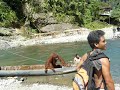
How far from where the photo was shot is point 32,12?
4662 cm

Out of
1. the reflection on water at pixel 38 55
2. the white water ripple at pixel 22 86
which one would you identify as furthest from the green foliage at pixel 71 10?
the white water ripple at pixel 22 86

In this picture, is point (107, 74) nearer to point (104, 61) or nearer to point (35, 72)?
point (104, 61)

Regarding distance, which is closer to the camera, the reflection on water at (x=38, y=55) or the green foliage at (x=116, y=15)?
the reflection on water at (x=38, y=55)

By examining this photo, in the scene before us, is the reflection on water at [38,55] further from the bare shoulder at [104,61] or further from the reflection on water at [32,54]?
the bare shoulder at [104,61]

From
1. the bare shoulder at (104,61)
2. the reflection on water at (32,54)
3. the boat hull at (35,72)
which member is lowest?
the reflection on water at (32,54)

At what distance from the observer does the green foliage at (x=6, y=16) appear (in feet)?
141

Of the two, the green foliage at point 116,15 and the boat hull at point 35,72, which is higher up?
the boat hull at point 35,72

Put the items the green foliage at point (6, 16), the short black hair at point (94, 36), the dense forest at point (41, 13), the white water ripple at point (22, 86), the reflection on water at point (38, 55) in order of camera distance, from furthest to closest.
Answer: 1. the dense forest at point (41, 13)
2. the green foliage at point (6, 16)
3. the reflection on water at point (38, 55)
4. the white water ripple at point (22, 86)
5. the short black hair at point (94, 36)

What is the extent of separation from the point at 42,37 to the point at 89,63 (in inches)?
1466

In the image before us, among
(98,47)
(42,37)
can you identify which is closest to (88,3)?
(42,37)

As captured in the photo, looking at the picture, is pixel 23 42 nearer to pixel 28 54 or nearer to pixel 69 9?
pixel 28 54

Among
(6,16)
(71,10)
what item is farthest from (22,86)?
(71,10)

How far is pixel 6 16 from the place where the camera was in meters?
43.8

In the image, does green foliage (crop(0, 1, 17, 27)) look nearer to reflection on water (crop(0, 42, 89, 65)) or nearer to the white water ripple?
reflection on water (crop(0, 42, 89, 65))
